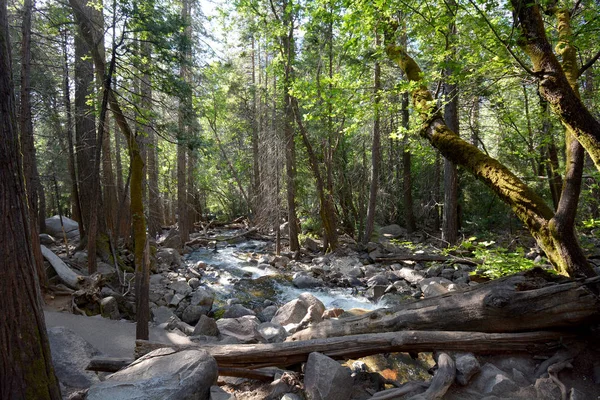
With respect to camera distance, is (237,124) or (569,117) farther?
(237,124)

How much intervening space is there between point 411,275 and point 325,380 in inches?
261

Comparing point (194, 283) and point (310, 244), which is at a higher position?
point (310, 244)

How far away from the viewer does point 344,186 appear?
605 inches

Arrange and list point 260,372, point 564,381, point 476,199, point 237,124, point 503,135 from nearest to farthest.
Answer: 1. point 564,381
2. point 260,372
3. point 503,135
4. point 476,199
5. point 237,124

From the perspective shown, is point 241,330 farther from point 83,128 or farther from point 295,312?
point 83,128

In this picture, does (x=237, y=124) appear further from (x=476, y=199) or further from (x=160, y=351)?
(x=160, y=351)

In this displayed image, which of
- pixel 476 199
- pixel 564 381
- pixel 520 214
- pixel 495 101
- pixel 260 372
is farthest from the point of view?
pixel 476 199

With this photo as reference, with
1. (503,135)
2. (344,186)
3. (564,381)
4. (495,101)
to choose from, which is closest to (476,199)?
(503,135)

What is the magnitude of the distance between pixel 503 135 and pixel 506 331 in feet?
29.2

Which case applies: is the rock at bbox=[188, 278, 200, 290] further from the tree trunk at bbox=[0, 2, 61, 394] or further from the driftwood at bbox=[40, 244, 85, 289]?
the tree trunk at bbox=[0, 2, 61, 394]

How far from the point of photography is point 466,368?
11.2 feet

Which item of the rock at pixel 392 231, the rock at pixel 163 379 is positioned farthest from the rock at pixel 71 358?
the rock at pixel 392 231

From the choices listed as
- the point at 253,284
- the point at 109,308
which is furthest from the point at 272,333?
the point at 253,284

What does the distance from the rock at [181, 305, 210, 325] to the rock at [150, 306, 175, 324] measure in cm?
25
